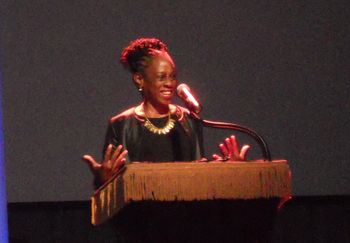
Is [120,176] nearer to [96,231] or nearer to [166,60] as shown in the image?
[166,60]

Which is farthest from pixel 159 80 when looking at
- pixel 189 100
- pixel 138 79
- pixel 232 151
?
pixel 232 151

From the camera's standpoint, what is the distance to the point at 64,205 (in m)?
3.74

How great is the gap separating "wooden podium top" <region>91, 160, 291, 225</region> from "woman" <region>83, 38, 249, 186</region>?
0.36 meters

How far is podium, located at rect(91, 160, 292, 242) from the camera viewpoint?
2.24 metres

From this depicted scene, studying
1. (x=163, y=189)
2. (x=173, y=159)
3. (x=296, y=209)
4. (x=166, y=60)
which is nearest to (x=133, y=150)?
(x=173, y=159)

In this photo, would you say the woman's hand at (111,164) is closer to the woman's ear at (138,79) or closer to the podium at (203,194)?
the podium at (203,194)

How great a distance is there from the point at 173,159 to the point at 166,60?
0.30 metres

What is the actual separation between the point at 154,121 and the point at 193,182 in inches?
19.6

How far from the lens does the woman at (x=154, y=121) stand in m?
2.70

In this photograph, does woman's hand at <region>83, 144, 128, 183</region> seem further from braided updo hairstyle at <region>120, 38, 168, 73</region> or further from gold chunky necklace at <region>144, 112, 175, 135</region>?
braided updo hairstyle at <region>120, 38, 168, 73</region>

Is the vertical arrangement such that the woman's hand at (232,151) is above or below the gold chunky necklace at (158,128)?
below

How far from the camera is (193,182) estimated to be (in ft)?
7.45

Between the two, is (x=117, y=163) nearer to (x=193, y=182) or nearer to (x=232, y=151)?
(x=193, y=182)

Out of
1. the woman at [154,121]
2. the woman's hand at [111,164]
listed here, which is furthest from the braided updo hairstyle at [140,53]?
the woman's hand at [111,164]
